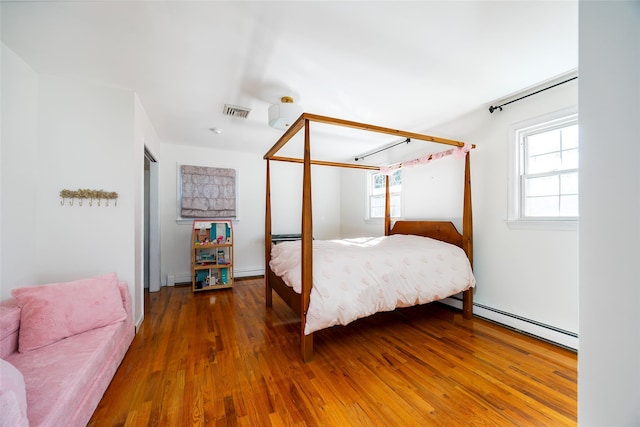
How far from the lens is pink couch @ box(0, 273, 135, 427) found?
41.1 inches

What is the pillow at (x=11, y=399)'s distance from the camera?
0.84m

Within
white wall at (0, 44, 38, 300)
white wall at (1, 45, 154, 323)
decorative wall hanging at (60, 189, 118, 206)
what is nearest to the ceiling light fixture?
white wall at (1, 45, 154, 323)

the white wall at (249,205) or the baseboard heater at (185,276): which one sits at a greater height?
the white wall at (249,205)

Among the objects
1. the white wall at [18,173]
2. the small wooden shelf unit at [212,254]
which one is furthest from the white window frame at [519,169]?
the white wall at [18,173]

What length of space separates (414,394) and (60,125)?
3.50 m

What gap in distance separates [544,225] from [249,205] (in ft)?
14.1

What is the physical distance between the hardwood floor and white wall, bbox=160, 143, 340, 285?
1.79 metres

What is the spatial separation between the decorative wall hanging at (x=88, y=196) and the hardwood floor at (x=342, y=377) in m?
1.33

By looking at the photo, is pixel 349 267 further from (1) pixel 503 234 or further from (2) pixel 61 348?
(2) pixel 61 348

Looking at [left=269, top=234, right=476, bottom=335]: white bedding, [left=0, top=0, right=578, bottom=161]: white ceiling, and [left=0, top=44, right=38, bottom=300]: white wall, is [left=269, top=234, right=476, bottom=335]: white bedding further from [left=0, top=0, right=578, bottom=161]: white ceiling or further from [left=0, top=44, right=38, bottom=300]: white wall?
[left=0, top=44, right=38, bottom=300]: white wall

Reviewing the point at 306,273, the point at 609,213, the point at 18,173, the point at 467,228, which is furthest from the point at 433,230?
the point at 18,173

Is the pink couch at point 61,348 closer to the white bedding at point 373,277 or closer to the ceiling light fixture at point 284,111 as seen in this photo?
the white bedding at point 373,277

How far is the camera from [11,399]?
0.87 m

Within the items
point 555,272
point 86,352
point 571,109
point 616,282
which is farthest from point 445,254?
point 86,352
